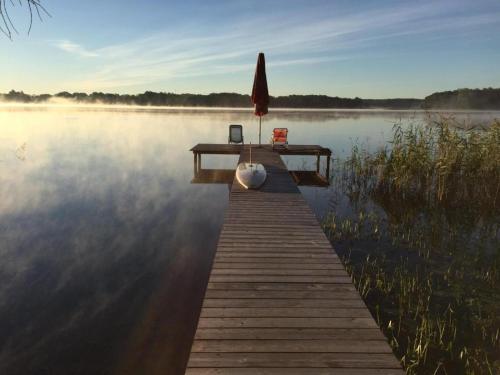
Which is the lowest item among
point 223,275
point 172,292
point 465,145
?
point 172,292

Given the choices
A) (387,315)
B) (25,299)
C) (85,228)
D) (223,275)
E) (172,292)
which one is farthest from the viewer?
(85,228)

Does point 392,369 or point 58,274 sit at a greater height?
point 392,369

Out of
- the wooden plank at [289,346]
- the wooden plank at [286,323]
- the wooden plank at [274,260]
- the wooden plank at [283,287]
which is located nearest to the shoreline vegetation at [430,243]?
the wooden plank at [274,260]

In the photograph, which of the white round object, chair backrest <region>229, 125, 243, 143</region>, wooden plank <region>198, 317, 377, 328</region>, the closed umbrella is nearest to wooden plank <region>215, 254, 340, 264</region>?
wooden plank <region>198, 317, 377, 328</region>

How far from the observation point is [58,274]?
5.82 metres

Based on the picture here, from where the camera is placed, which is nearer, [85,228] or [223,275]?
[223,275]

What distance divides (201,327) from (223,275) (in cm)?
97

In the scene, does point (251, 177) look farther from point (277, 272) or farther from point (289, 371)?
point (289, 371)

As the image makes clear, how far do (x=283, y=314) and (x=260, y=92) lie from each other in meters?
6.48

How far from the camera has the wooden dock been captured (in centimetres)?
246

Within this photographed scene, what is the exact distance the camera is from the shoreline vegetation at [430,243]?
3957mm

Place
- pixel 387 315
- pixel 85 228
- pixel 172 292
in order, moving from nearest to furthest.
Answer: pixel 387 315 → pixel 172 292 → pixel 85 228

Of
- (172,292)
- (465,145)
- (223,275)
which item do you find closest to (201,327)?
(223,275)

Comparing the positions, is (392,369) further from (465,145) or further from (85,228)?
(465,145)
